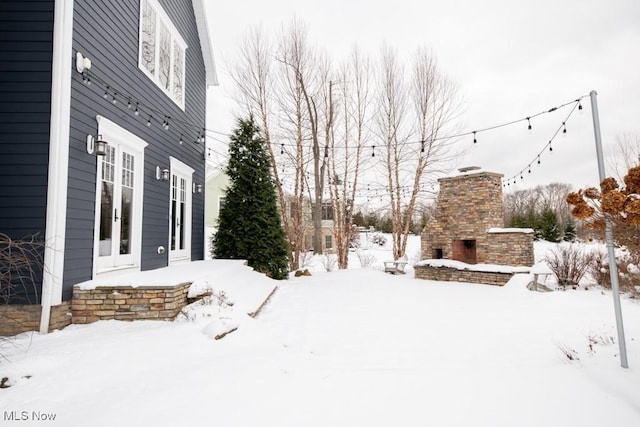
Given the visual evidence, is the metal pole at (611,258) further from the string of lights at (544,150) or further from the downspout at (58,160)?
the downspout at (58,160)

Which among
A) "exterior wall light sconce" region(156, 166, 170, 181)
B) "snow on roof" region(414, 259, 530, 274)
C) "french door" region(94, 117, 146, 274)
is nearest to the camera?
"french door" region(94, 117, 146, 274)

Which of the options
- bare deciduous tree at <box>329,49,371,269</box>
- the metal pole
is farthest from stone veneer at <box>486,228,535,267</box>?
the metal pole

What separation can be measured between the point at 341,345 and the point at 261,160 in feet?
20.9

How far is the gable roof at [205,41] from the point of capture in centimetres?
846

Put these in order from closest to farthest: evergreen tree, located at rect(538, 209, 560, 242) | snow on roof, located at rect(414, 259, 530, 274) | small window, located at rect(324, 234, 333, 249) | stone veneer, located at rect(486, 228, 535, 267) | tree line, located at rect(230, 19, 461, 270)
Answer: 1. snow on roof, located at rect(414, 259, 530, 274)
2. stone veneer, located at rect(486, 228, 535, 267)
3. tree line, located at rect(230, 19, 461, 270)
4. evergreen tree, located at rect(538, 209, 560, 242)
5. small window, located at rect(324, 234, 333, 249)

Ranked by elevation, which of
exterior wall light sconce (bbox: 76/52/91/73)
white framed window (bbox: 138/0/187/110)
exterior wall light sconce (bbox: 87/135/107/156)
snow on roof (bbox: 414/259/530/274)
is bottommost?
snow on roof (bbox: 414/259/530/274)

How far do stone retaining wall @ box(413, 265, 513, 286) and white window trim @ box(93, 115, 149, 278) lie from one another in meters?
8.24

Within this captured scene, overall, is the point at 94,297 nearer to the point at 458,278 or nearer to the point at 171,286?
the point at 171,286

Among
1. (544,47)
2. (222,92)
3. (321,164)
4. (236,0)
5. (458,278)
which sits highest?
(236,0)

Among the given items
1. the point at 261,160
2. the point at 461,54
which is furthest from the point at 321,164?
the point at 461,54

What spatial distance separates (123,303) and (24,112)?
2.64 metres

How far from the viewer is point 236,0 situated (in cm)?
1063

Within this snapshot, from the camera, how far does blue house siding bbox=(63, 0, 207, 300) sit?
13.4 feet

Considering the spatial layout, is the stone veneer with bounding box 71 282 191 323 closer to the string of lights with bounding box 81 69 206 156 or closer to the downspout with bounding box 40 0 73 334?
the downspout with bounding box 40 0 73 334
